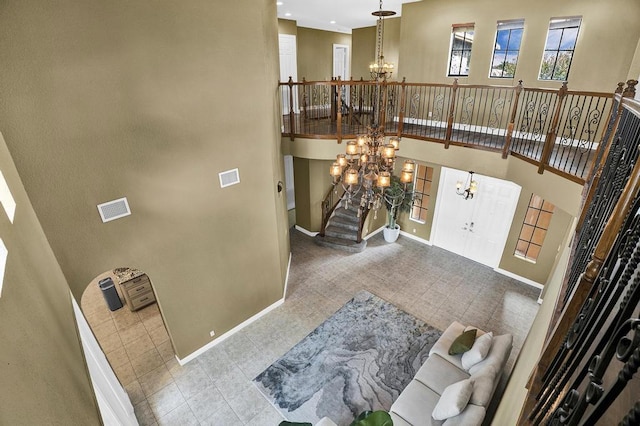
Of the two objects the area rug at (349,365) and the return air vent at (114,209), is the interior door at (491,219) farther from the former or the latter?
the return air vent at (114,209)

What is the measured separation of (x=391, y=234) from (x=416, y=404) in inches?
218

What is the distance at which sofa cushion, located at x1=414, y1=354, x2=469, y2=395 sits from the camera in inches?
174

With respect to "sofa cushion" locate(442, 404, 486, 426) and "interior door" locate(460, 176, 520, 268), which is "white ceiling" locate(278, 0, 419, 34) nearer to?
"interior door" locate(460, 176, 520, 268)

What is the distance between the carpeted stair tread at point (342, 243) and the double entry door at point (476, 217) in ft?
7.36

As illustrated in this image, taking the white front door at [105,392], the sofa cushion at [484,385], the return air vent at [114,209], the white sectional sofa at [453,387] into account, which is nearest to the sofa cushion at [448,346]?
the white sectional sofa at [453,387]

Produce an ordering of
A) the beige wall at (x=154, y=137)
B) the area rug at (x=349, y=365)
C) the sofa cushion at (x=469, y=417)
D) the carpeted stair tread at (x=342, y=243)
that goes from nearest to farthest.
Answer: the beige wall at (x=154, y=137), the sofa cushion at (x=469, y=417), the area rug at (x=349, y=365), the carpeted stair tread at (x=342, y=243)

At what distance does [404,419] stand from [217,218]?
3.90 metres

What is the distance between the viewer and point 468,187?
8141 millimetres

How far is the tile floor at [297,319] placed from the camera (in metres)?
4.83

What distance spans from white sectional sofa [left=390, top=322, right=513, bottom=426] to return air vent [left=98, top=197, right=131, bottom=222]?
4374 mm

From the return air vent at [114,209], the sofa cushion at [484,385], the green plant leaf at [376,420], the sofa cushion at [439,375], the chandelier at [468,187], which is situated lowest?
the sofa cushion at [439,375]

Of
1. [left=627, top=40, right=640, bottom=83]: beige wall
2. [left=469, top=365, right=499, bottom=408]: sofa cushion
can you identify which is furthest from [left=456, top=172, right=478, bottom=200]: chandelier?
[left=469, top=365, right=499, bottom=408]: sofa cushion

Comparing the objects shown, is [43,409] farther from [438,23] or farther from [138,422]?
[438,23]

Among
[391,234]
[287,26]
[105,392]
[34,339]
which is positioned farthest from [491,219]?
[34,339]
